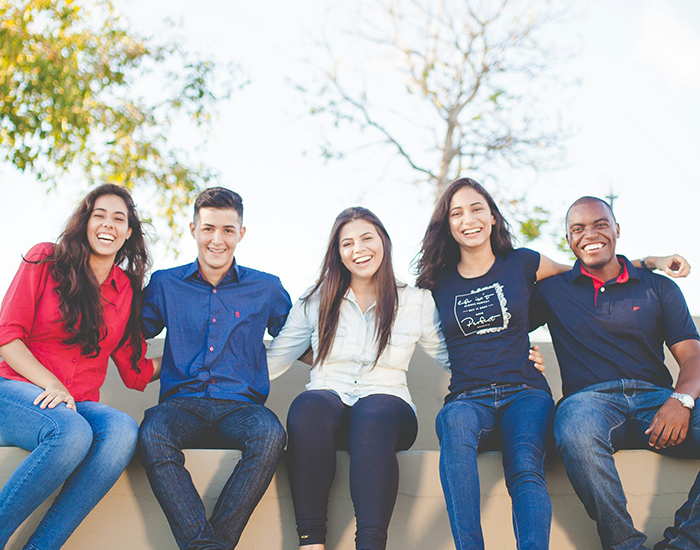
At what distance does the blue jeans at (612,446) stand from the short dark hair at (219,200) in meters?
1.60

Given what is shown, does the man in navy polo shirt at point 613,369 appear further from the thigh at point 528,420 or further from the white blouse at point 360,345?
the white blouse at point 360,345

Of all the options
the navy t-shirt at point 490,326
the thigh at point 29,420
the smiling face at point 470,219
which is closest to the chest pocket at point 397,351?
the navy t-shirt at point 490,326

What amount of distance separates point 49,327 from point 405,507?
4.99 ft

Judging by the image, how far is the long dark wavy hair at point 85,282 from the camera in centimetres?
224

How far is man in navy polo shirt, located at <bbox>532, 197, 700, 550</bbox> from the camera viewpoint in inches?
75.9

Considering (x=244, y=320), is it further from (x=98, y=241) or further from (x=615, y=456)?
(x=615, y=456)

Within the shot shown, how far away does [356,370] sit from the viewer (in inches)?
93.8

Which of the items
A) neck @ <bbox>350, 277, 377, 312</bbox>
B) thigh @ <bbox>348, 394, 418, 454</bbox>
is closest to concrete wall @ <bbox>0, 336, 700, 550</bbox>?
thigh @ <bbox>348, 394, 418, 454</bbox>

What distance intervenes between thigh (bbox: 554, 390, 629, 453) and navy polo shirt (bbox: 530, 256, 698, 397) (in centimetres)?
13

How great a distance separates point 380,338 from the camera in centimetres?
240

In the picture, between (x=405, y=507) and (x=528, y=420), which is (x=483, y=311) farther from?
(x=405, y=507)

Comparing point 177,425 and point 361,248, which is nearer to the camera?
point 177,425

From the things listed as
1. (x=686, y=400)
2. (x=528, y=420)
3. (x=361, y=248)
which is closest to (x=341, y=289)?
(x=361, y=248)

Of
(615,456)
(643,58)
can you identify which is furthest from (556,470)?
(643,58)
